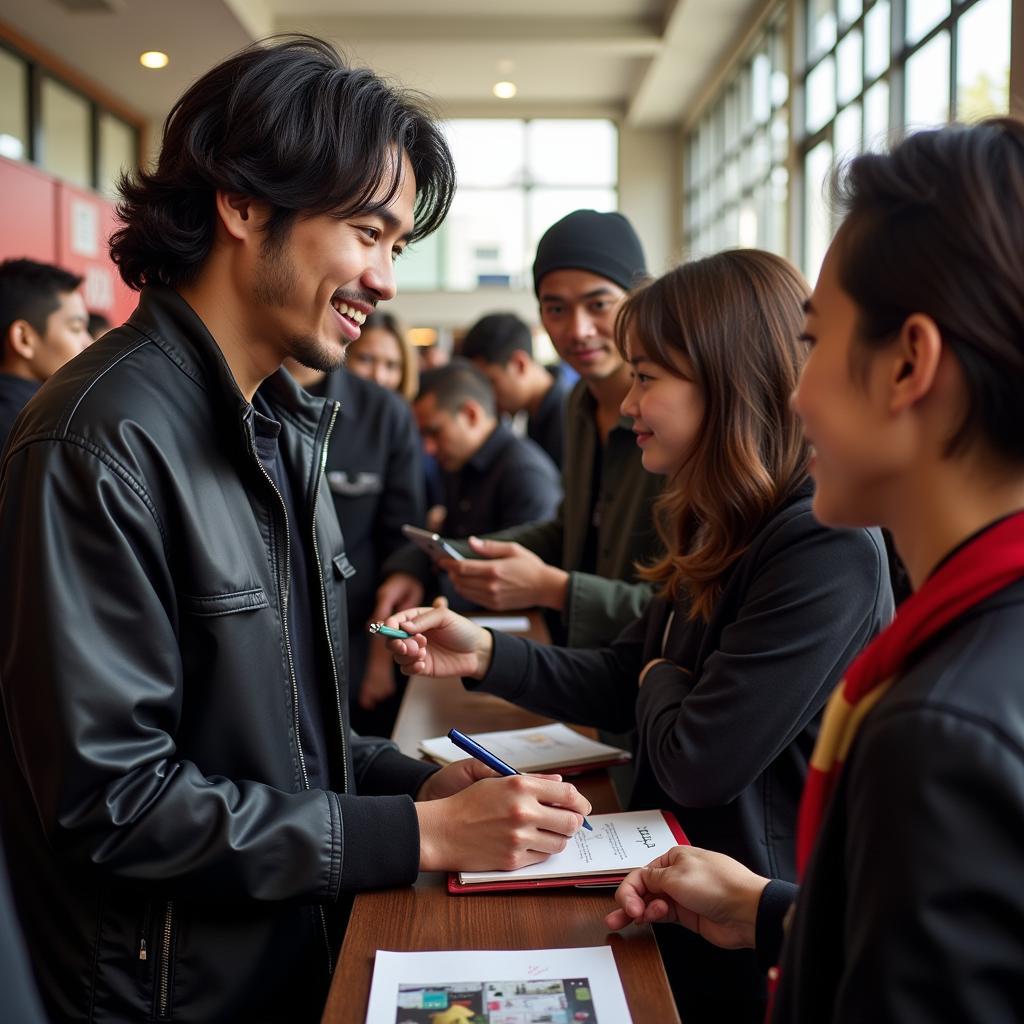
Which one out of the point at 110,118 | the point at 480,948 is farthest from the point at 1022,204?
the point at 110,118

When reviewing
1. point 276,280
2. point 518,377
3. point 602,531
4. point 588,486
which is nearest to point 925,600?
point 276,280

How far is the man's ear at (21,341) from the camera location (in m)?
3.57

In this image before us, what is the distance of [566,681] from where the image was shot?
1.86 meters

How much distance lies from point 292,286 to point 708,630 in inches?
28.6

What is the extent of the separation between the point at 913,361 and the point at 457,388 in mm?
3326

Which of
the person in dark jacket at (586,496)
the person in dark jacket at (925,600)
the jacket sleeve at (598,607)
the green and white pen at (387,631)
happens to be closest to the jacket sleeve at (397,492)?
the person in dark jacket at (586,496)

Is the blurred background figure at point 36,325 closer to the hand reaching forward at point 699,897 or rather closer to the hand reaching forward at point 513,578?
the hand reaching forward at point 513,578

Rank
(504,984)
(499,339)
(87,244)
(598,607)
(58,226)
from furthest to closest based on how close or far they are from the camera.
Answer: (87,244), (58,226), (499,339), (598,607), (504,984)

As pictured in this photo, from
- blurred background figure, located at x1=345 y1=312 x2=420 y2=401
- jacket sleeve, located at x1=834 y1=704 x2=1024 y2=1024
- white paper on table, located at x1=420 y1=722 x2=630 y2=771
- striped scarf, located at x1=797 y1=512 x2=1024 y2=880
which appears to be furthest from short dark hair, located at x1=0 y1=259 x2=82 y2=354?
jacket sleeve, located at x1=834 y1=704 x2=1024 y2=1024

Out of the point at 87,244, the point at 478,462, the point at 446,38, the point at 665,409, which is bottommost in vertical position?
the point at 478,462

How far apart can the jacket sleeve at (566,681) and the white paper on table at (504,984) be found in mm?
720

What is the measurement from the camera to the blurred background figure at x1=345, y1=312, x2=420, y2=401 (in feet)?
14.9

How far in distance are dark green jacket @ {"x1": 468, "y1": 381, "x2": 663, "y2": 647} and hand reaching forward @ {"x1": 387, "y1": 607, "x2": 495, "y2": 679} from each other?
0.42 metres

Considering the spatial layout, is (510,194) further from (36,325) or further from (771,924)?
(771,924)
